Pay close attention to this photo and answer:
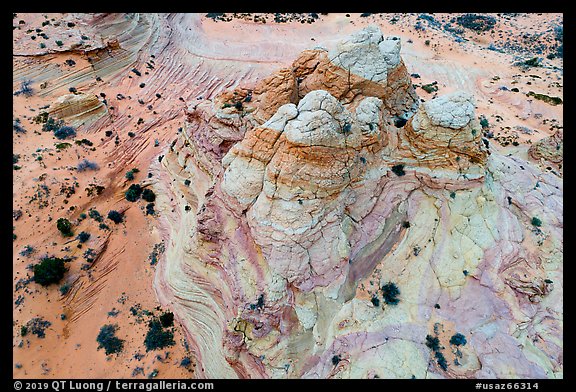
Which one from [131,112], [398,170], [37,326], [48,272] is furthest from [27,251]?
[398,170]

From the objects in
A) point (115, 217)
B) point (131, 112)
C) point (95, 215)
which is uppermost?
point (131, 112)

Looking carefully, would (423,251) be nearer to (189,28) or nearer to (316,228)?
(316,228)

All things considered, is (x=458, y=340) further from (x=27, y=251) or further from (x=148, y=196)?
(x=27, y=251)

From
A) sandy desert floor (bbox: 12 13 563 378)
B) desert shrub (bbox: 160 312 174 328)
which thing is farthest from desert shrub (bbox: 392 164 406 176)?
desert shrub (bbox: 160 312 174 328)

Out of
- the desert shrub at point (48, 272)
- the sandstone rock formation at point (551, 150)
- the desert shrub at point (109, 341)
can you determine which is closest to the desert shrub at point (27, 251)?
the desert shrub at point (48, 272)

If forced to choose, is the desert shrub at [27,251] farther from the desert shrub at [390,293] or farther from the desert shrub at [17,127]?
the desert shrub at [390,293]

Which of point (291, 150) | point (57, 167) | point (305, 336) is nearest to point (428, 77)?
point (291, 150)
